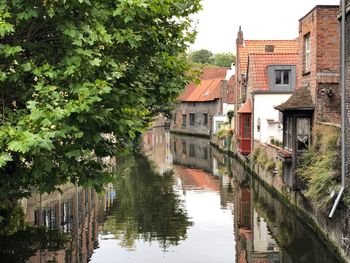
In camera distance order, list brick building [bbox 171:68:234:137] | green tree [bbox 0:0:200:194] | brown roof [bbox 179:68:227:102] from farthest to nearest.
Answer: brown roof [bbox 179:68:227:102], brick building [bbox 171:68:234:137], green tree [bbox 0:0:200:194]

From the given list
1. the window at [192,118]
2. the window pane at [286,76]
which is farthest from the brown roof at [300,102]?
the window at [192,118]

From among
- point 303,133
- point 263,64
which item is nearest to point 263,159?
point 303,133

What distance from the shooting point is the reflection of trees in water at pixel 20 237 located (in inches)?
632

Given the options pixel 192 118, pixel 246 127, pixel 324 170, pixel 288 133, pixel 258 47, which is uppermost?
pixel 258 47

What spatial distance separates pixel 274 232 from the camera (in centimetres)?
1997

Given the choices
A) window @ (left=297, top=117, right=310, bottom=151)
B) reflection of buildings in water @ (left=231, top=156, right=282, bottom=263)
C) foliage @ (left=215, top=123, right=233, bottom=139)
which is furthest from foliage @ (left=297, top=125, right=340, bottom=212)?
foliage @ (left=215, top=123, right=233, bottom=139)

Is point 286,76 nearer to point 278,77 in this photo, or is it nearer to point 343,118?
point 278,77

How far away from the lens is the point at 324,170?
16.2 metres

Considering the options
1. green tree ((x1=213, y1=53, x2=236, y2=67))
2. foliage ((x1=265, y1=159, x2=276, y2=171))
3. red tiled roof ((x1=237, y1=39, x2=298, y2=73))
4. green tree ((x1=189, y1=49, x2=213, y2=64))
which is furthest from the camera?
green tree ((x1=189, y1=49, x2=213, y2=64))

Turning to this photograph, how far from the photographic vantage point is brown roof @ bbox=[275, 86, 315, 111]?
70.4 ft

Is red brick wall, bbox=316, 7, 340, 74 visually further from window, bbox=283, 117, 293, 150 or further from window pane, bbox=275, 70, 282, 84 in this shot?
window pane, bbox=275, 70, 282, 84

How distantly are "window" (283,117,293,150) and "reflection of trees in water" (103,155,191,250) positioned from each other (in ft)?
17.2

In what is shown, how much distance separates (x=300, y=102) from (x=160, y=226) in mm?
7495

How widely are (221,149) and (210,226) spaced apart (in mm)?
31264
